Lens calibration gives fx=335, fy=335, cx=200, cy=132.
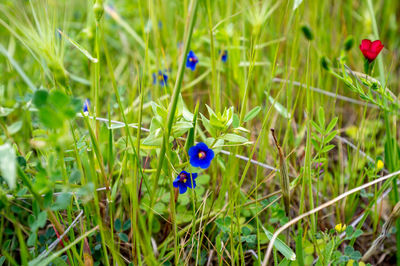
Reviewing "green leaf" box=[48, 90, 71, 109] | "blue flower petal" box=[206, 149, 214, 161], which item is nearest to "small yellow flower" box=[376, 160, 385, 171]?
"blue flower petal" box=[206, 149, 214, 161]

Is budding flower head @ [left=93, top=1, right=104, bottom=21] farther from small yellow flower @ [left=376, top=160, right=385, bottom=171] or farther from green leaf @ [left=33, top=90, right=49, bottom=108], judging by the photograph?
small yellow flower @ [left=376, top=160, right=385, bottom=171]

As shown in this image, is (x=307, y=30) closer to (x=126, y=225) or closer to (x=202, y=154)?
(x=202, y=154)

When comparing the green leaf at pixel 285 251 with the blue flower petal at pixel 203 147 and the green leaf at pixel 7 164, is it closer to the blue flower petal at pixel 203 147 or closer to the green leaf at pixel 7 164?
the blue flower petal at pixel 203 147

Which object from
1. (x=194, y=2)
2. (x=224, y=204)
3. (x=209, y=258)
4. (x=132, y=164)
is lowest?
(x=209, y=258)

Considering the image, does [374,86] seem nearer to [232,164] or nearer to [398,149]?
[398,149]

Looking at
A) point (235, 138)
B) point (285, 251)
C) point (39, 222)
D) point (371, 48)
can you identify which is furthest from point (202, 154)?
point (371, 48)

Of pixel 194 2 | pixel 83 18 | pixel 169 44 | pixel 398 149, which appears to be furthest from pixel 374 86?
pixel 83 18
